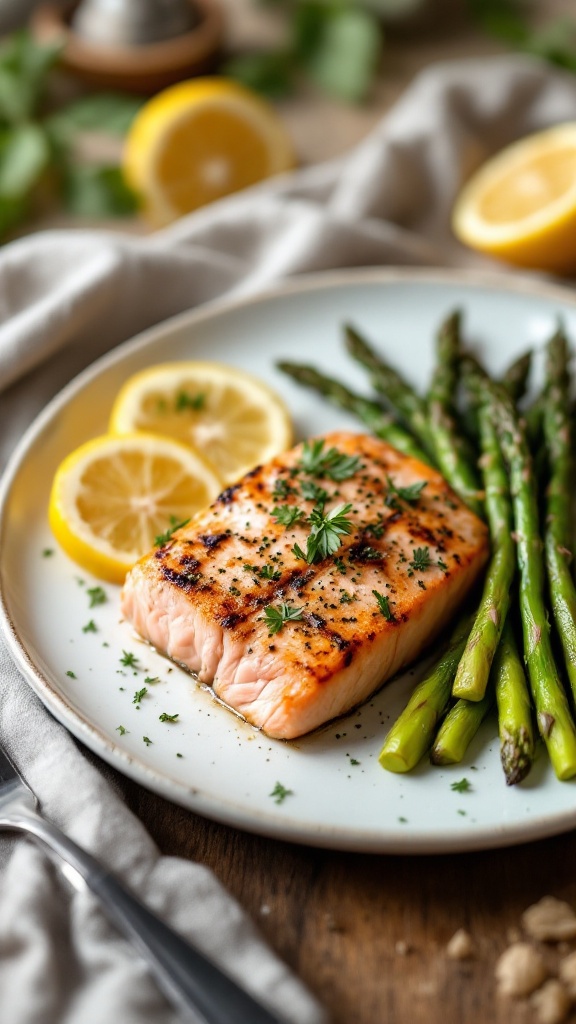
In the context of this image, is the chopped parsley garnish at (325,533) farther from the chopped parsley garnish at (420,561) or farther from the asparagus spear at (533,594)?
the asparagus spear at (533,594)

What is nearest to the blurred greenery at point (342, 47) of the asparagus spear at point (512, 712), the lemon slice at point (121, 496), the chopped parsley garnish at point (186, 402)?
the chopped parsley garnish at point (186, 402)

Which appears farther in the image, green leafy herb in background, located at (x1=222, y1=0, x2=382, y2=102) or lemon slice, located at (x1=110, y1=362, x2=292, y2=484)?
green leafy herb in background, located at (x1=222, y1=0, x2=382, y2=102)

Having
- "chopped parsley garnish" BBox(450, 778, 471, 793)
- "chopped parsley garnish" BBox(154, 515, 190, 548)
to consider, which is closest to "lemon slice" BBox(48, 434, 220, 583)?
"chopped parsley garnish" BBox(154, 515, 190, 548)

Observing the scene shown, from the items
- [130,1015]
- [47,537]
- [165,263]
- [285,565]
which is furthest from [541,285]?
[130,1015]

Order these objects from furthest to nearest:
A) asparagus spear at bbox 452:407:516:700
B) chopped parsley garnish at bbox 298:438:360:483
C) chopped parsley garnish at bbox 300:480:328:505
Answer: chopped parsley garnish at bbox 298:438:360:483 → chopped parsley garnish at bbox 300:480:328:505 → asparagus spear at bbox 452:407:516:700

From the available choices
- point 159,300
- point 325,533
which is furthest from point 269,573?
point 159,300

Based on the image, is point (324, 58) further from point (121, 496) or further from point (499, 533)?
point (499, 533)

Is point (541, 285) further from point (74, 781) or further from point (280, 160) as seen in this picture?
point (74, 781)

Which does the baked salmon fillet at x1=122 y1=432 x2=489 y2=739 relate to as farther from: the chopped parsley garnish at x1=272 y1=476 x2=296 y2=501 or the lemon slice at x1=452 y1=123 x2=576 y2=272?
the lemon slice at x1=452 y1=123 x2=576 y2=272
